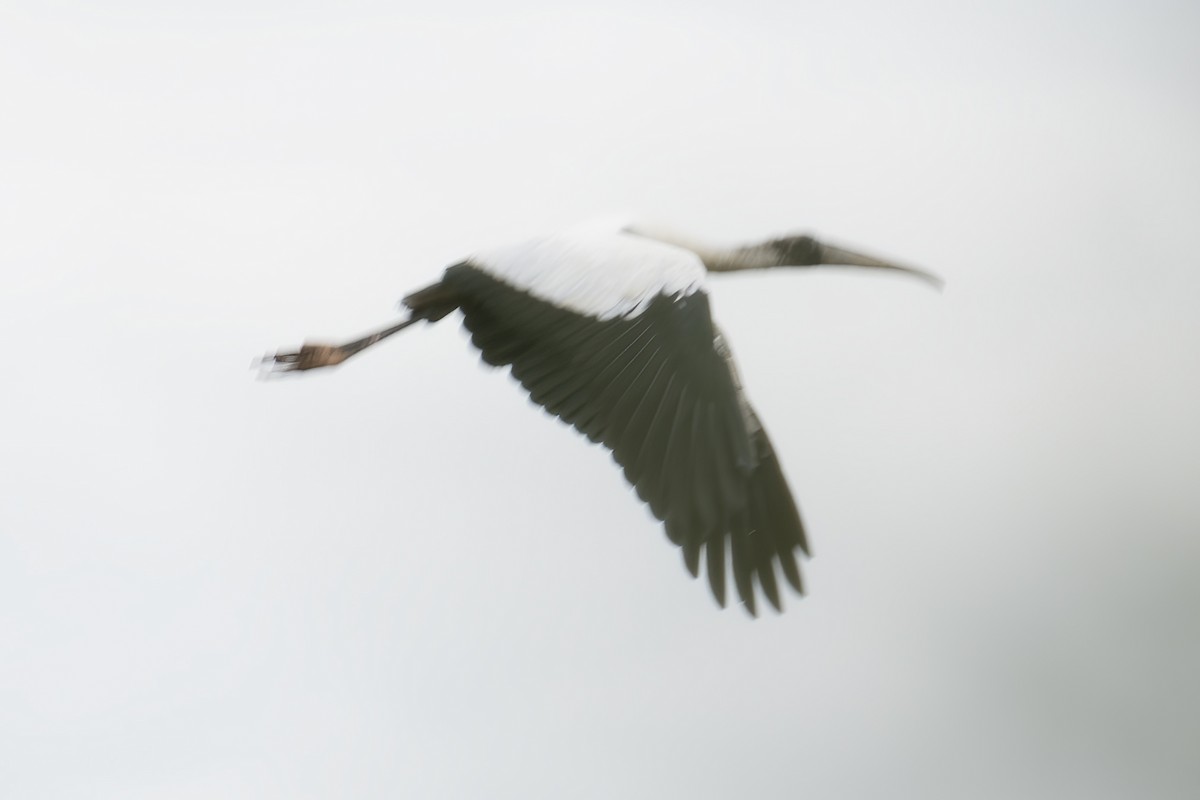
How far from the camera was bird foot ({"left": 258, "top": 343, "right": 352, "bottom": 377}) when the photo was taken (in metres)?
6.03

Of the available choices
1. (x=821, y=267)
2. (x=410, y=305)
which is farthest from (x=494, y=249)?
(x=821, y=267)

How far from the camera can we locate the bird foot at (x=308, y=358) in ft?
19.8

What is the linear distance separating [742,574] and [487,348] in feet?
4.76

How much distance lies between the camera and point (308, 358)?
19.9 feet

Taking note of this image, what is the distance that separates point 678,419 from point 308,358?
5.48 ft

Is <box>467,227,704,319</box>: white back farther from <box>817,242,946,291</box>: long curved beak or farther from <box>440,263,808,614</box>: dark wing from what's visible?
<box>817,242,946,291</box>: long curved beak

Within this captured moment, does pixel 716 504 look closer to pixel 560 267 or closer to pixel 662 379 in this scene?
pixel 662 379

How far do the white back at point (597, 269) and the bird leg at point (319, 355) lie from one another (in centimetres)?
58

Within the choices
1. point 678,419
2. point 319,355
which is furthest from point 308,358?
point 678,419

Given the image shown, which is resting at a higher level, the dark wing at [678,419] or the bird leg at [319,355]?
the bird leg at [319,355]

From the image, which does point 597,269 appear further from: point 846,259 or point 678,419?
point 846,259

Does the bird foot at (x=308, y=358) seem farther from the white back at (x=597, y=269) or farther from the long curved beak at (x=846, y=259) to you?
the long curved beak at (x=846, y=259)

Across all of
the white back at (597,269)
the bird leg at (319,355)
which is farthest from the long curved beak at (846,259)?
the bird leg at (319,355)

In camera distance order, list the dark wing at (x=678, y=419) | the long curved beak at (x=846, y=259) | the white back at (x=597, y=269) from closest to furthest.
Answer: the dark wing at (x=678, y=419) < the white back at (x=597, y=269) < the long curved beak at (x=846, y=259)
